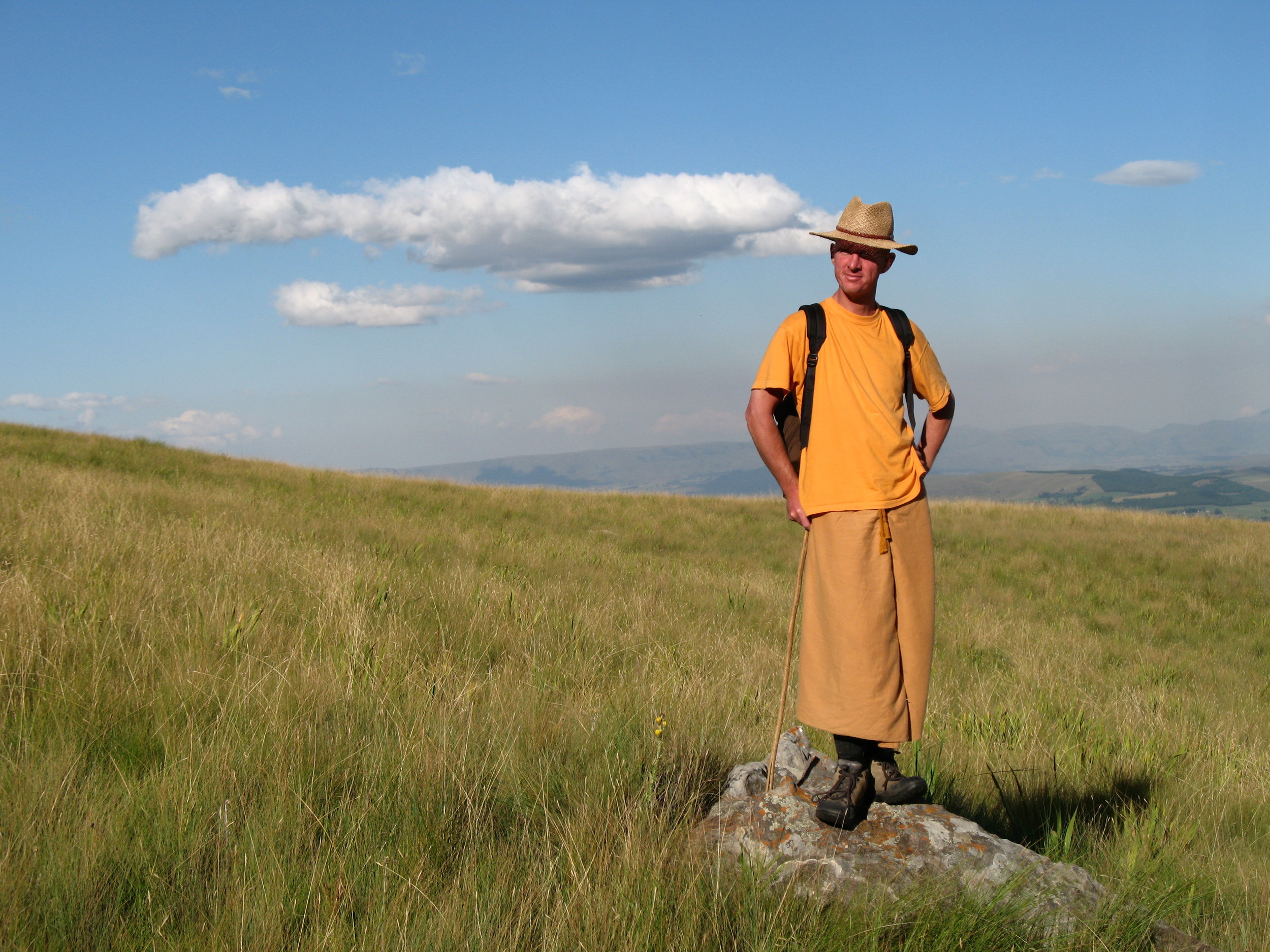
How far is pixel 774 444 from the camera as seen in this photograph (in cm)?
359

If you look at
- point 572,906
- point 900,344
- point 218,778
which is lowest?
point 572,906

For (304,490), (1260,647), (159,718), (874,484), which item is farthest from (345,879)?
(304,490)

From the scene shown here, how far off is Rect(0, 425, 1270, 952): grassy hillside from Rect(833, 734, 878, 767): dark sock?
2.12 ft

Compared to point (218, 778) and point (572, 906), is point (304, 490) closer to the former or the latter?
point (218, 778)

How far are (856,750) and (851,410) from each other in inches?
55.8

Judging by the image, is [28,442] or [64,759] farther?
[28,442]

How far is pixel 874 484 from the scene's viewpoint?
3.43 metres

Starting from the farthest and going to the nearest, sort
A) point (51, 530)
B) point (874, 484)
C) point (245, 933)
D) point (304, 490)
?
point (304, 490) < point (51, 530) < point (874, 484) < point (245, 933)

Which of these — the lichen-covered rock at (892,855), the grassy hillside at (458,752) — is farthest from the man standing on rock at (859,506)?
the grassy hillside at (458,752)

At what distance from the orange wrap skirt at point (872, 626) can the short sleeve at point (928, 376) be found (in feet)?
1.99

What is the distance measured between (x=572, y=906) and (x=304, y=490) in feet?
52.6

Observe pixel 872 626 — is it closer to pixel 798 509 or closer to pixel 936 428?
pixel 798 509

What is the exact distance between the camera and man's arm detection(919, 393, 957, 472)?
3830 mm

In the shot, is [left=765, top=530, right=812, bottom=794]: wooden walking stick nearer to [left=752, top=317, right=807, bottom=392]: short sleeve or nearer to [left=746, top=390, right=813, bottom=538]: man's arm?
[left=746, top=390, right=813, bottom=538]: man's arm
